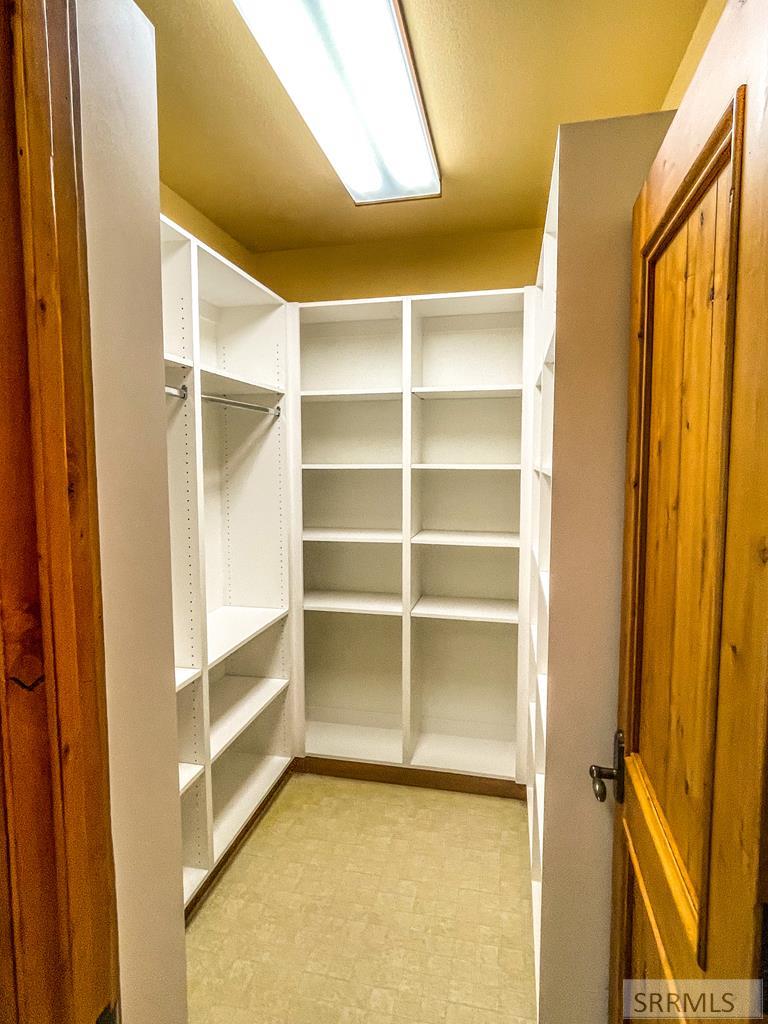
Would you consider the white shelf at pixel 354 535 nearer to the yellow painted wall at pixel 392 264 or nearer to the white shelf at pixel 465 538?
the white shelf at pixel 465 538

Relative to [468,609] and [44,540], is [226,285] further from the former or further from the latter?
[44,540]

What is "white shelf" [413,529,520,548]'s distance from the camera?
8.41ft

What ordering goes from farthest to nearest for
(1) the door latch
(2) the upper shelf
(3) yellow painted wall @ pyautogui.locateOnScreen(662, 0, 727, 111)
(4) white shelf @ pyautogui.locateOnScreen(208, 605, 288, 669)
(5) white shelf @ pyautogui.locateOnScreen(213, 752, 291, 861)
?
(5) white shelf @ pyautogui.locateOnScreen(213, 752, 291, 861) < (4) white shelf @ pyautogui.locateOnScreen(208, 605, 288, 669) < (2) the upper shelf < (3) yellow painted wall @ pyautogui.locateOnScreen(662, 0, 727, 111) < (1) the door latch

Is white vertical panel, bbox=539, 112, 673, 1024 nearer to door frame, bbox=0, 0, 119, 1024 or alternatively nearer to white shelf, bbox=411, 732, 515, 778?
door frame, bbox=0, 0, 119, 1024

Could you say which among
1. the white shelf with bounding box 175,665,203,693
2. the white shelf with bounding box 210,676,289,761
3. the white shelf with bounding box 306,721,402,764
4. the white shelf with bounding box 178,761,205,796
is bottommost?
the white shelf with bounding box 306,721,402,764

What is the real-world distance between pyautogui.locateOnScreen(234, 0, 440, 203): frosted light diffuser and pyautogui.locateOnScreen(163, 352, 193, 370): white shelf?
0.86m

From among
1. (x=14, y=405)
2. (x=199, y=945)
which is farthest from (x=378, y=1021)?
(x=14, y=405)

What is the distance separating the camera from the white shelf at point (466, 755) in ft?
8.87

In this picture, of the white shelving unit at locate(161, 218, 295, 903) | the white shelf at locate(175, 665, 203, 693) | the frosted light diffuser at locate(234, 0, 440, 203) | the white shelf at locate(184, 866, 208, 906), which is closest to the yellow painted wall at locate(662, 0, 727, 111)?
the frosted light diffuser at locate(234, 0, 440, 203)

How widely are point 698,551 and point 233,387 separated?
2.19 metres

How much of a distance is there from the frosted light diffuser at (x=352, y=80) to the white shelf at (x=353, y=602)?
191 centimetres


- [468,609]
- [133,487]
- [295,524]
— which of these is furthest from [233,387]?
[133,487]

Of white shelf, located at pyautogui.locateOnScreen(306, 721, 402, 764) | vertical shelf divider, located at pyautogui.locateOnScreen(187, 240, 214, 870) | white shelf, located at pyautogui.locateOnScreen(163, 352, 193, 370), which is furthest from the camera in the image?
white shelf, located at pyautogui.locateOnScreen(306, 721, 402, 764)

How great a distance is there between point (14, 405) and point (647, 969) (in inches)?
53.6
